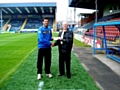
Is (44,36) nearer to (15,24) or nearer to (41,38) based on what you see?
(41,38)

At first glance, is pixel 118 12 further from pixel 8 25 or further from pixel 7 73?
pixel 8 25

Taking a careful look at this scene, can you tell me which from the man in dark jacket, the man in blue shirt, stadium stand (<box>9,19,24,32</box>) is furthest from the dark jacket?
stadium stand (<box>9,19,24,32</box>)

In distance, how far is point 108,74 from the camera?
7.85 metres

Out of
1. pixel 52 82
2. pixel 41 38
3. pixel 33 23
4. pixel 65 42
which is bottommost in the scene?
pixel 52 82

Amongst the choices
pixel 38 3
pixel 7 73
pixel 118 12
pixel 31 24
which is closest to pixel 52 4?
pixel 38 3

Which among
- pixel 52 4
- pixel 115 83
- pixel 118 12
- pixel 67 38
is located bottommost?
pixel 115 83

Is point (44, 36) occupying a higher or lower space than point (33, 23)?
lower

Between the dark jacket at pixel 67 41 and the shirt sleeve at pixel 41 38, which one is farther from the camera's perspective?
the dark jacket at pixel 67 41

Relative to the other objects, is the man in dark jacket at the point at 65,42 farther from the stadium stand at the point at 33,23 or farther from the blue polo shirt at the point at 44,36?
the stadium stand at the point at 33,23

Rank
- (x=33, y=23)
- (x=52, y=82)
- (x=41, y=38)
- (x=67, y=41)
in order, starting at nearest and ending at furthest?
(x=52, y=82), (x=41, y=38), (x=67, y=41), (x=33, y=23)

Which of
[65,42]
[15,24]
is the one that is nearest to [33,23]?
[15,24]

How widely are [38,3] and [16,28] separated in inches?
524

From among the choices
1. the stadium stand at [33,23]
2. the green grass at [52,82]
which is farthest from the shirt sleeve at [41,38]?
the stadium stand at [33,23]

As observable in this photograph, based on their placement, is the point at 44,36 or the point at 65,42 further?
the point at 65,42
